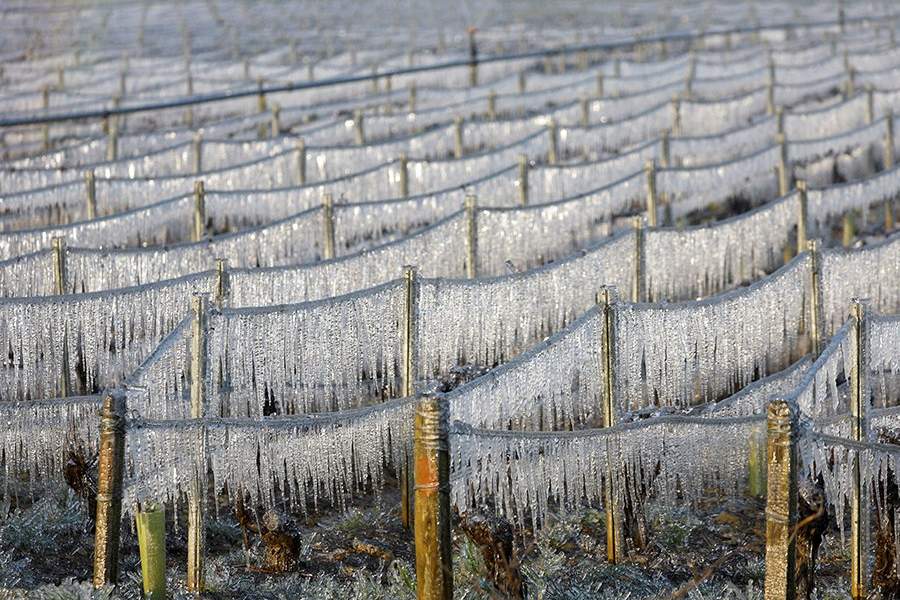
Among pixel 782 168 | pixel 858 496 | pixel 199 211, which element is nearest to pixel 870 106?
pixel 782 168

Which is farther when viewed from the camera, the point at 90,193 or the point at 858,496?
the point at 90,193

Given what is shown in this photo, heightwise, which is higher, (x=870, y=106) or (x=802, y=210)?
(x=870, y=106)

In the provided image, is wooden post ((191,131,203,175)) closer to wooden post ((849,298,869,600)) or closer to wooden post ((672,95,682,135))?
wooden post ((672,95,682,135))

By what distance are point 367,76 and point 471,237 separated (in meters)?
10.8

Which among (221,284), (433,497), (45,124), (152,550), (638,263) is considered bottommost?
(152,550)

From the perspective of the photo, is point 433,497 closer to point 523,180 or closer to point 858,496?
point 858,496

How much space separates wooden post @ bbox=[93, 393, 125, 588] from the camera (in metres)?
8.21

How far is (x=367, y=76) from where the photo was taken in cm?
2323

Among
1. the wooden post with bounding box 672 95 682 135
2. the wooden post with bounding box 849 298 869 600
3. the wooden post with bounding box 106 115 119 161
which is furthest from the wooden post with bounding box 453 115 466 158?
the wooden post with bounding box 849 298 869 600

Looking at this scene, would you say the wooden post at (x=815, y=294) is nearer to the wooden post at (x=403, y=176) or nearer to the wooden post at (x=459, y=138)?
the wooden post at (x=403, y=176)

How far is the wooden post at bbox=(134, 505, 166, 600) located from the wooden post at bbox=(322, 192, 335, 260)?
5336 millimetres

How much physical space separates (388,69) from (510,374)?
18.1 meters

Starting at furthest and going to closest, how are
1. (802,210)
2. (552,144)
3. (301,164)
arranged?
1. (552,144)
2. (301,164)
3. (802,210)

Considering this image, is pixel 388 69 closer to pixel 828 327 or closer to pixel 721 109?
pixel 721 109
